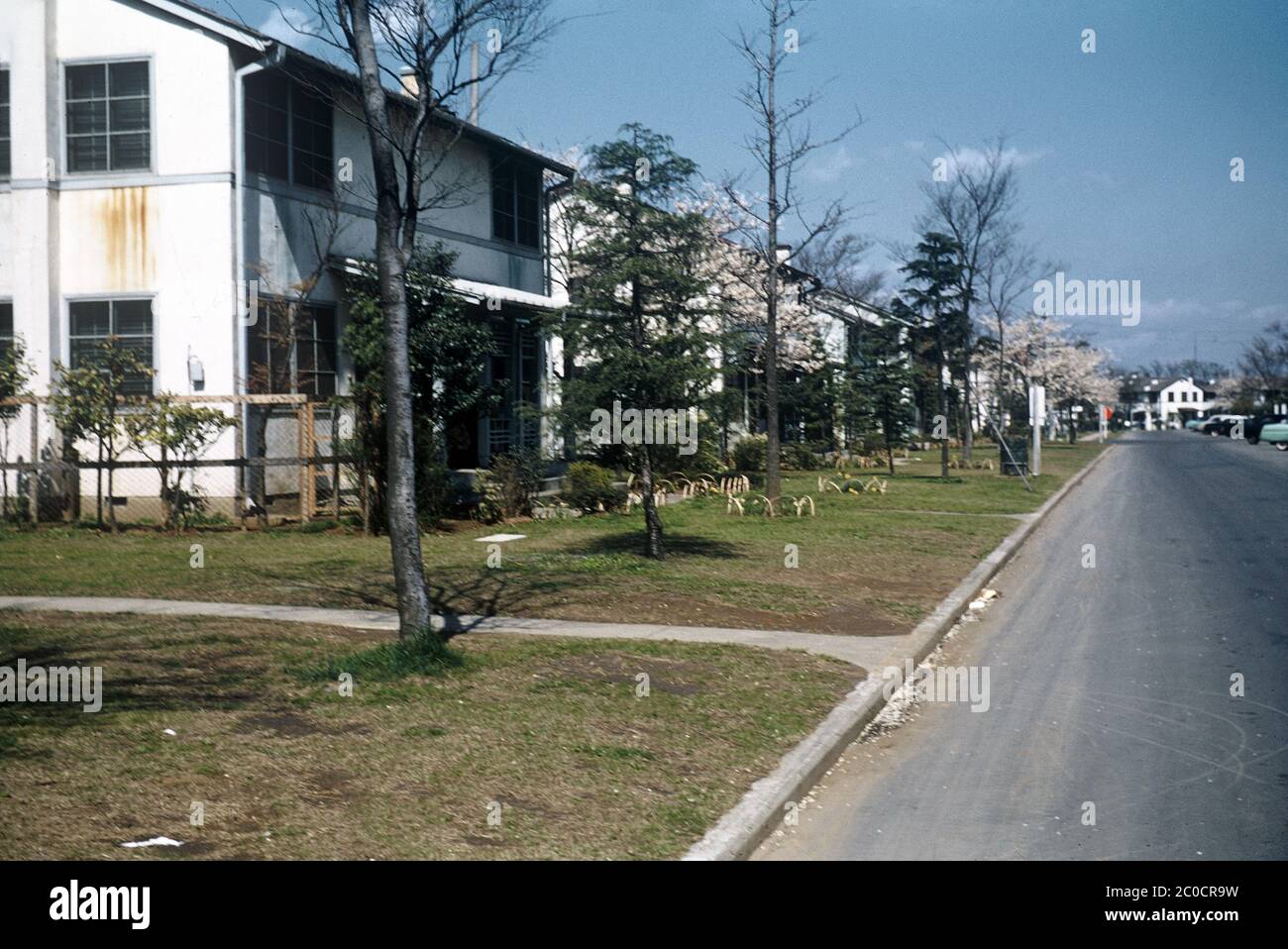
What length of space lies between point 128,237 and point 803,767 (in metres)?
16.1

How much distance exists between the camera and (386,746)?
6961mm

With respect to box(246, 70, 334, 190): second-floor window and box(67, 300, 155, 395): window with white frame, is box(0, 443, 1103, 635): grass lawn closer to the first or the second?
box(67, 300, 155, 395): window with white frame

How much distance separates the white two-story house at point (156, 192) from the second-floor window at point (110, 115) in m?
0.02

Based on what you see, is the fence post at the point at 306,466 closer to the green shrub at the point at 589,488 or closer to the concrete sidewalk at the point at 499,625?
the green shrub at the point at 589,488

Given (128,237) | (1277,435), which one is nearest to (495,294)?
(128,237)

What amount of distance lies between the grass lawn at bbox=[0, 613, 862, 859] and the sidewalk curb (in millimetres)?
107

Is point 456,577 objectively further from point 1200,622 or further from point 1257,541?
point 1257,541

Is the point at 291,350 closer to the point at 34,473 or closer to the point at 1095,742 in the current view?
the point at 34,473

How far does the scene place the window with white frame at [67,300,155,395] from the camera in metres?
19.0

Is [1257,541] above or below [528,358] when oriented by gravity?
below

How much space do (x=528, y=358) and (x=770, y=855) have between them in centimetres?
2223
